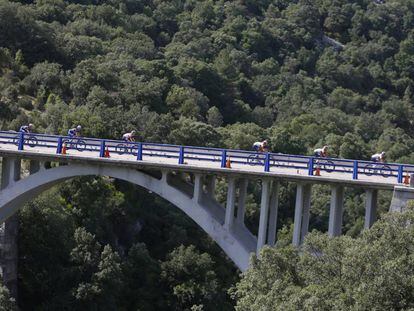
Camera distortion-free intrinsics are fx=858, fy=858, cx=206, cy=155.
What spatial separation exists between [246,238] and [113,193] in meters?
19.4

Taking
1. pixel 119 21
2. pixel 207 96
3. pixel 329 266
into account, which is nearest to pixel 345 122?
pixel 207 96

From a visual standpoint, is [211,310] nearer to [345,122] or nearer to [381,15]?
[345,122]

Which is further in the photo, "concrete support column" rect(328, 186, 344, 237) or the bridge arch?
the bridge arch

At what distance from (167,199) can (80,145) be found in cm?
541

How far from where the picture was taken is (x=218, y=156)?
111ft

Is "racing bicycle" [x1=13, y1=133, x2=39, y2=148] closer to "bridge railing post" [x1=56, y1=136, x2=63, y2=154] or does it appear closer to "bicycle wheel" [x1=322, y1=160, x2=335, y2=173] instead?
"bridge railing post" [x1=56, y1=136, x2=63, y2=154]

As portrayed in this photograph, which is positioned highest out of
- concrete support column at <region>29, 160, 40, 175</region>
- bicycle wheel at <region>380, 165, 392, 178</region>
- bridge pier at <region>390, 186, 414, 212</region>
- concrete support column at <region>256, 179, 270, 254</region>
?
bicycle wheel at <region>380, 165, 392, 178</region>

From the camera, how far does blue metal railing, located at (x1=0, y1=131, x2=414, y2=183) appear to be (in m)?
31.7

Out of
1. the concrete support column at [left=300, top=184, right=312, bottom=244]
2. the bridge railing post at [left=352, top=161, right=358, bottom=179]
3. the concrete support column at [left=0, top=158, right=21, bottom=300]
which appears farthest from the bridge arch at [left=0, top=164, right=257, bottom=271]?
the bridge railing post at [left=352, top=161, right=358, bottom=179]

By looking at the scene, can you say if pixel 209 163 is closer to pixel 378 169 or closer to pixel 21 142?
pixel 378 169

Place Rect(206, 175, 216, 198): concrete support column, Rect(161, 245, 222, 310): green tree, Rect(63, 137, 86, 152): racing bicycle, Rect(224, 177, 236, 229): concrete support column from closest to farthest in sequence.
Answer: Rect(224, 177, 236, 229): concrete support column, Rect(206, 175, 216, 198): concrete support column, Rect(63, 137, 86, 152): racing bicycle, Rect(161, 245, 222, 310): green tree

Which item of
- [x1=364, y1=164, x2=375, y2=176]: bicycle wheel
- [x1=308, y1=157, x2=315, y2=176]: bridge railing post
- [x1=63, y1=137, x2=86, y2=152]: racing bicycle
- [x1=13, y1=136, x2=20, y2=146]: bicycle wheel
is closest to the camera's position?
[x1=308, y1=157, x2=315, y2=176]: bridge railing post

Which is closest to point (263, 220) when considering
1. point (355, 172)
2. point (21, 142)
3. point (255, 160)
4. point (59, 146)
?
point (255, 160)

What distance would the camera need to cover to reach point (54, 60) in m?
72.4
